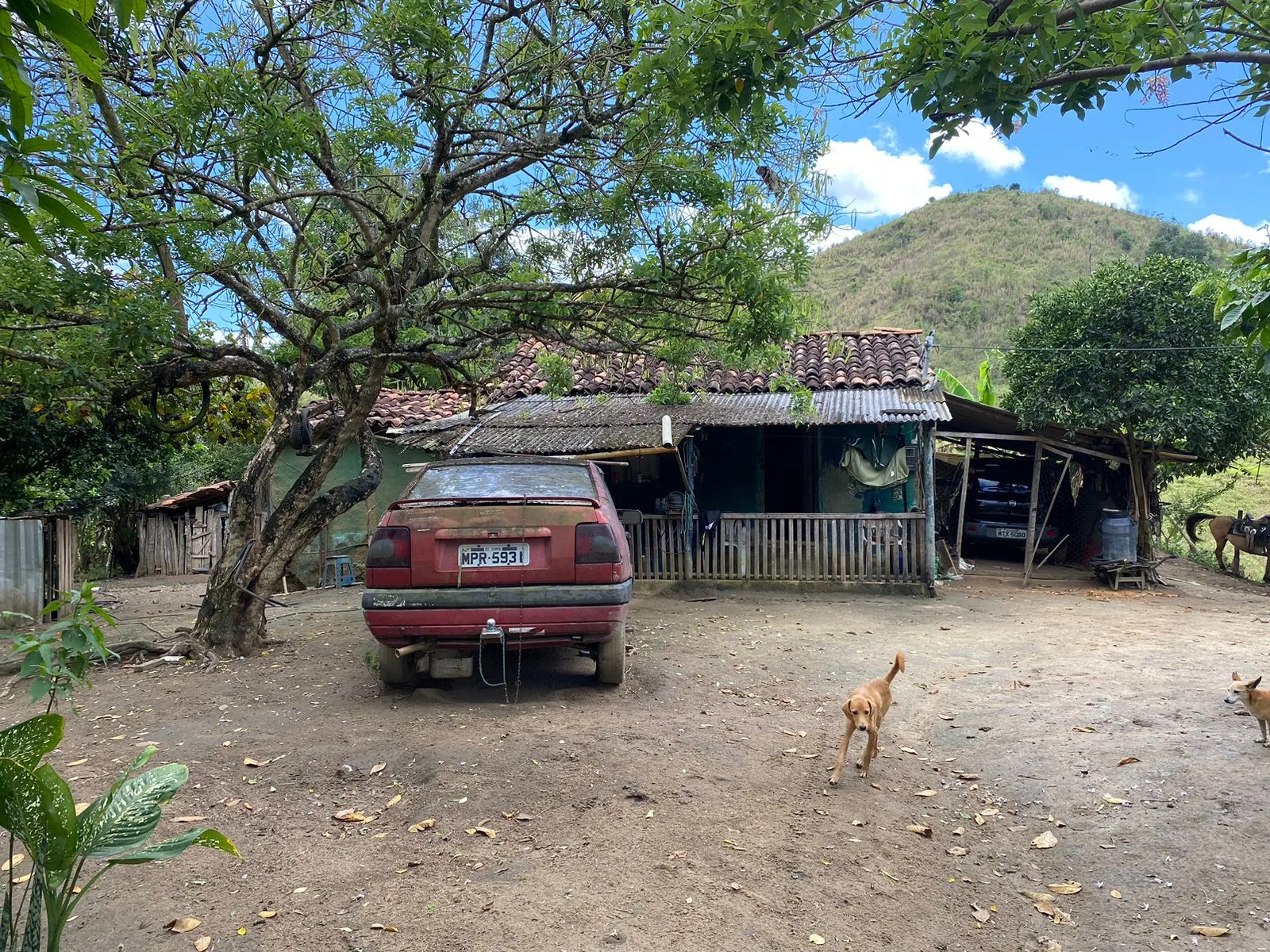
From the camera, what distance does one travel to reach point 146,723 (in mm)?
4898

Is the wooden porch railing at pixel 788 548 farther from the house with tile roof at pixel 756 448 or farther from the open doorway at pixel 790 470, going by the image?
the open doorway at pixel 790 470

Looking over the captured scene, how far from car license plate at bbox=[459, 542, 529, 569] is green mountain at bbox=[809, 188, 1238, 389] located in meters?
31.8

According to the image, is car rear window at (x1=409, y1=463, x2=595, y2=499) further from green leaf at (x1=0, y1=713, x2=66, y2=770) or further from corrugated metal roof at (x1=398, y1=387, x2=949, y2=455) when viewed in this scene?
corrugated metal roof at (x1=398, y1=387, x2=949, y2=455)

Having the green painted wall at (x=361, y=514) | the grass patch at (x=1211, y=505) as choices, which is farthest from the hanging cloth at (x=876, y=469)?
the green painted wall at (x=361, y=514)

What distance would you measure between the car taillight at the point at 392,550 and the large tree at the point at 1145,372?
429 inches

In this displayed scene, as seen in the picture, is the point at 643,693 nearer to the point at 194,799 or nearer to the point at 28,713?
the point at 194,799

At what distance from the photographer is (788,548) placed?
11320mm

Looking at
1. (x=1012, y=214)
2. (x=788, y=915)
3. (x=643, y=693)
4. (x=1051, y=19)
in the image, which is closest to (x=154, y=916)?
(x=788, y=915)

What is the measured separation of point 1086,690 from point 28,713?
7.19m

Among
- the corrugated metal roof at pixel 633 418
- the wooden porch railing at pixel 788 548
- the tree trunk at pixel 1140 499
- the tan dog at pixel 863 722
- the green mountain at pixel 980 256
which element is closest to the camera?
the tan dog at pixel 863 722

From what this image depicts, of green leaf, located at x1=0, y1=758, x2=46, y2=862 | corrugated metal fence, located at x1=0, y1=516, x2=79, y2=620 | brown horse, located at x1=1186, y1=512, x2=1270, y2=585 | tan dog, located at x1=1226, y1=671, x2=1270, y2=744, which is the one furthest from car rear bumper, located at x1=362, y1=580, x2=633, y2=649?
brown horse, located at x1=1186, y1=512, x2=1270, y2=585

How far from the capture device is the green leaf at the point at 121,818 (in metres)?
1.78

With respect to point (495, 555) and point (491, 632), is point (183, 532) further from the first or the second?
point (491, 632)

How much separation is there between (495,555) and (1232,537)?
590 inches
